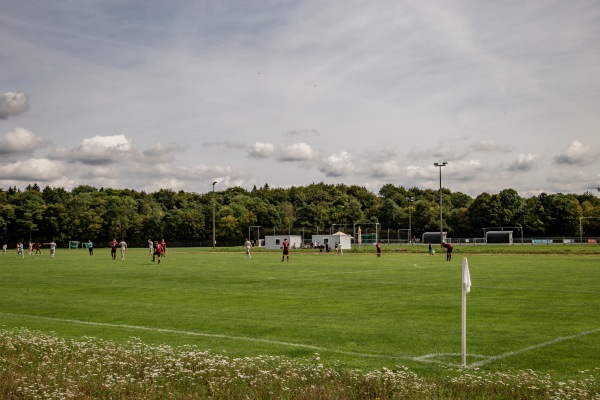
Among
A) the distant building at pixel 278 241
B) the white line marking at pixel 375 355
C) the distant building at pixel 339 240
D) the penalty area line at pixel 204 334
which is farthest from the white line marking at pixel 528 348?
the distant building at pixel 278 241

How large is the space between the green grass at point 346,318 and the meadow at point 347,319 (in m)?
0.03

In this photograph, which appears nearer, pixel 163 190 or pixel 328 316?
pixel 328 316

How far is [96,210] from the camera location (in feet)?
490

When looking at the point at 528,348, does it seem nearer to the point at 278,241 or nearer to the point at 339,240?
the point at 339,240

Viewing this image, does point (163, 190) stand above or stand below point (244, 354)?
above

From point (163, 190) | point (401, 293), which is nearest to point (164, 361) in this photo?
point (401, 293)

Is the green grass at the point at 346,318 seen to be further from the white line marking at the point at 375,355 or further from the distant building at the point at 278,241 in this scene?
the distant building at the point at 278,241

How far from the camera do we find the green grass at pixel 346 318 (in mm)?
11750

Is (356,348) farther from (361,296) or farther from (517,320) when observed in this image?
(361,296)

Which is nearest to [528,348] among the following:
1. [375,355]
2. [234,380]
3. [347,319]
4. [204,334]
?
[375,355]

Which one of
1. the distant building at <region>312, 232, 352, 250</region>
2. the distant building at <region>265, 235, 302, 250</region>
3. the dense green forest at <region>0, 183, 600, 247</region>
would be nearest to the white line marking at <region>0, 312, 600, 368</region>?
the distant building at <region>312, 232, 352, 250</region>

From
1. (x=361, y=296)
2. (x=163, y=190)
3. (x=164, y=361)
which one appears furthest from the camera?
(x=163, y=190)

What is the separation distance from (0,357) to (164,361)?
3.02 meters

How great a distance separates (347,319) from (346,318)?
0.19 metres
